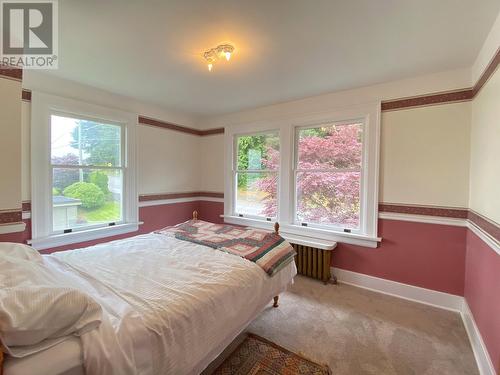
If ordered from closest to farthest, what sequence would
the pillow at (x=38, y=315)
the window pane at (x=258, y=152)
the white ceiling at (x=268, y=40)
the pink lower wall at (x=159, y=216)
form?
the pillow at (x=38, y=315) → the white ceiling at (x=268, y=40) → the pink lower wall at (x=159, y=216) → the window pane at (x=258, y=152)

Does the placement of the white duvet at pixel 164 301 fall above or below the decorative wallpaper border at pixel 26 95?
below

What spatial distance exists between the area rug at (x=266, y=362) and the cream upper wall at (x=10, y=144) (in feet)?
6.64

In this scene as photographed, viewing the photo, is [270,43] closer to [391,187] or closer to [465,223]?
[391,187]

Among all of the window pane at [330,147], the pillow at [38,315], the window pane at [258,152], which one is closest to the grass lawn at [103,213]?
the window pane at [258,152]

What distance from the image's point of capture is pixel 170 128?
12.9 ft

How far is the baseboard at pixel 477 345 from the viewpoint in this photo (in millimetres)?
1624

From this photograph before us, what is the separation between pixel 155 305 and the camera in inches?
49.2

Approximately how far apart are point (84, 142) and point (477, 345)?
14.6 ft

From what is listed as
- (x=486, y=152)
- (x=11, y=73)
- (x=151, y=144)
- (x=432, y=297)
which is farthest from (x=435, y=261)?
(x=11, y=73)

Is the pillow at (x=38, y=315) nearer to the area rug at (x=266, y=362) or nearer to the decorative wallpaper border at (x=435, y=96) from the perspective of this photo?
the area rug at (x=266, y=362)

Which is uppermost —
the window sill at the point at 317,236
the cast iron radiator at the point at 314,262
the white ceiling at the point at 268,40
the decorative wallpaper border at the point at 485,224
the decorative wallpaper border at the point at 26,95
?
the white ceiling at the point at 268,40

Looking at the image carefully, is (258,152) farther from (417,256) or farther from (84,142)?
(417,256)

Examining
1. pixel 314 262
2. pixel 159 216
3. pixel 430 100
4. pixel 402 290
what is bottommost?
pixel 402 290

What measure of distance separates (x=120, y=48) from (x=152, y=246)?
5.93ft
